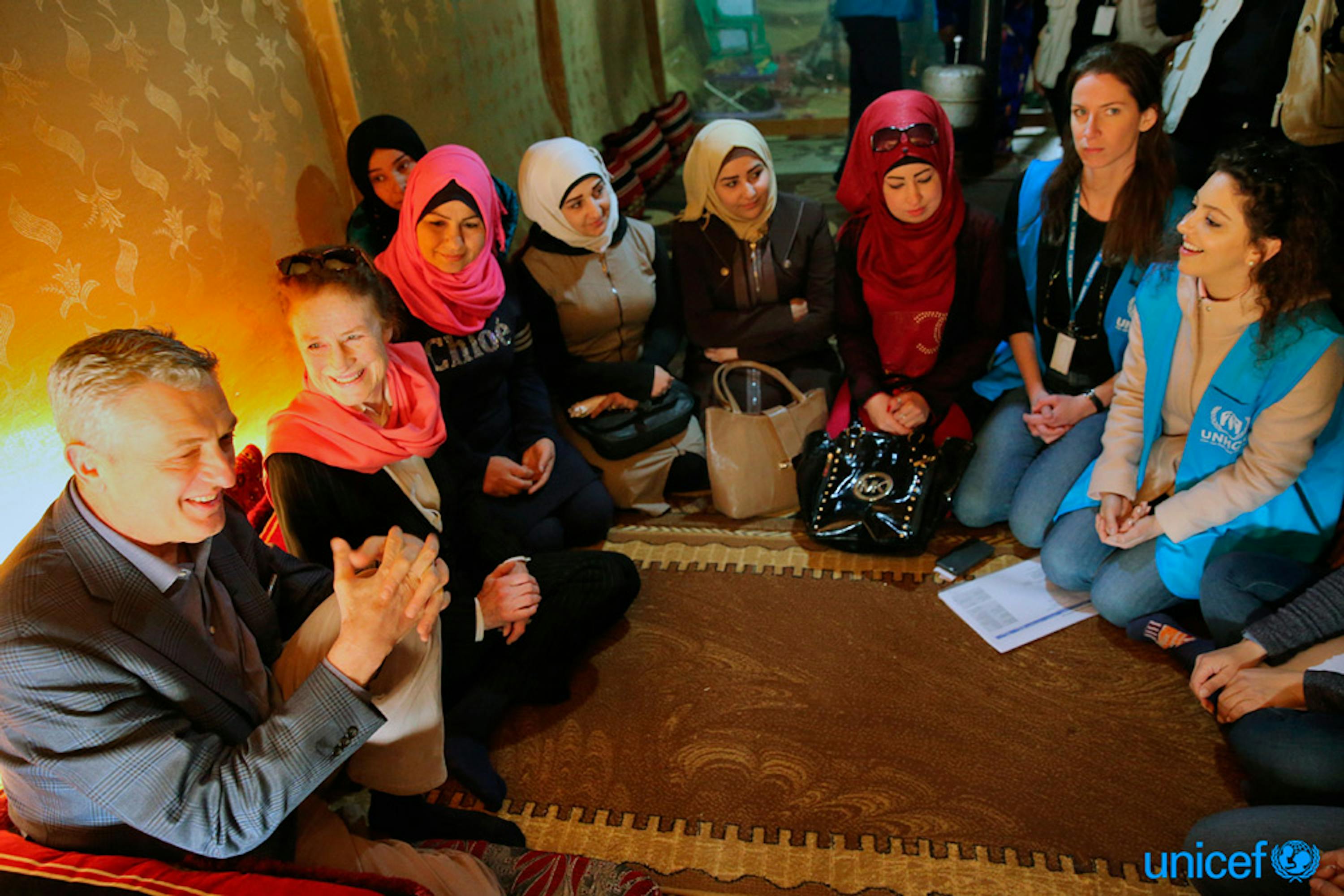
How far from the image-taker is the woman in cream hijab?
286cm

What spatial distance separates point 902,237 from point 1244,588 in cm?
131

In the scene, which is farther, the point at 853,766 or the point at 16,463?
the point at 853,766

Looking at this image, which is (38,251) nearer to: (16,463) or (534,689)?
(16,463)

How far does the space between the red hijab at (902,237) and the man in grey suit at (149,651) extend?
5.81ft

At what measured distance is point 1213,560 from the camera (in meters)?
2.08

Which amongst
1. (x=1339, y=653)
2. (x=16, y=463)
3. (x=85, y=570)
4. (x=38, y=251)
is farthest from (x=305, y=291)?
(x=1339, y=653)

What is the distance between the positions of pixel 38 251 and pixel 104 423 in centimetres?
82

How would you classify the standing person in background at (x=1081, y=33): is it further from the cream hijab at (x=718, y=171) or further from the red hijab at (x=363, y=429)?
the red hijab at (x=363, y=429)

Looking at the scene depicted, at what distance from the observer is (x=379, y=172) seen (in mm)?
2775

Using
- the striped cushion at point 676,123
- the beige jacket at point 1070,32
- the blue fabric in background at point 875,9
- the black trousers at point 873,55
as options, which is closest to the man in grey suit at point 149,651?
the beige jacket at point 1070,32

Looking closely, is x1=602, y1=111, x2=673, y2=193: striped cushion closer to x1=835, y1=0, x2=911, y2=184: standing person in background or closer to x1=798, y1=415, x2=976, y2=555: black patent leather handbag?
x1=835, y1=0, x2=911, y2=184: standing person in background

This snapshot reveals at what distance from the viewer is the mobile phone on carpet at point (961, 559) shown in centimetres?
248

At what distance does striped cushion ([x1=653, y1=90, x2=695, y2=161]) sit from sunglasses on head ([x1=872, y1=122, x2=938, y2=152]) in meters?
3.59

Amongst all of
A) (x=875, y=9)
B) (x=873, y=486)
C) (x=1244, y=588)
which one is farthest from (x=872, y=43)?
(x=1244, y=588)
